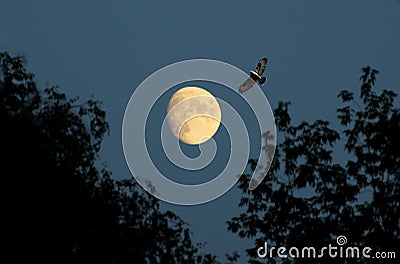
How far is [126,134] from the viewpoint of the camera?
17859mm

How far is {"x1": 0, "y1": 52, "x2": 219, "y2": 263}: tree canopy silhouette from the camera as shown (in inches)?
681

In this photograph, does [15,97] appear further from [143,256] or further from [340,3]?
[340,3]

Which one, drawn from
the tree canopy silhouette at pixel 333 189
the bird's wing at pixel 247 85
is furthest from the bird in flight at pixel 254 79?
the tree canopy silhouette at pixel 333 189

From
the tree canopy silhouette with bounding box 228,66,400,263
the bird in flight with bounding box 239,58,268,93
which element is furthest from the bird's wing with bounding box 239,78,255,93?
the tree canopy silhouette with bounding box 228,66,400,263

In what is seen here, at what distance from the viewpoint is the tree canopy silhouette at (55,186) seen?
17.3 m

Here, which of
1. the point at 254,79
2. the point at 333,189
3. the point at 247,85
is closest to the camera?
Answer: the point at 247,85

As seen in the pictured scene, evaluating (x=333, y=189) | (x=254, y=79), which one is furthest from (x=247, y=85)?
(x=333, y=189)

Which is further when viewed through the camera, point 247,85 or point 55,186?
point 55,186

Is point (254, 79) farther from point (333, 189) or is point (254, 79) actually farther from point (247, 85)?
point (333, 189)

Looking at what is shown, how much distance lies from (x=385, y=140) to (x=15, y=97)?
27.9ft

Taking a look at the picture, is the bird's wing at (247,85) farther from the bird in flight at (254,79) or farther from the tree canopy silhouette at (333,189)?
the tree canopy silhouette at (333,189)

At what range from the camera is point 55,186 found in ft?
59.1

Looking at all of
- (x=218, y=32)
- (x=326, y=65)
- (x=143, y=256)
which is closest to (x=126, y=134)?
(x=143, y=256)

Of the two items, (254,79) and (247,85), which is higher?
(254,79)
